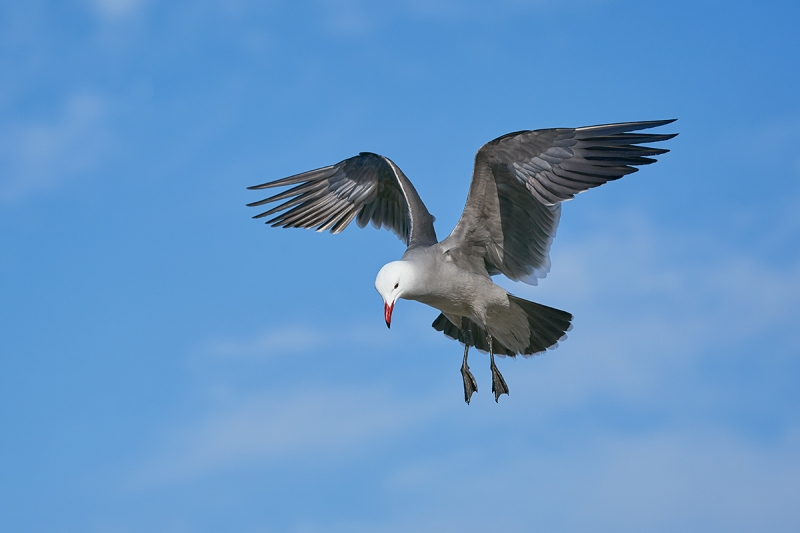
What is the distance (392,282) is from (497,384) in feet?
6.66

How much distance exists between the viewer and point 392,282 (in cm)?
990

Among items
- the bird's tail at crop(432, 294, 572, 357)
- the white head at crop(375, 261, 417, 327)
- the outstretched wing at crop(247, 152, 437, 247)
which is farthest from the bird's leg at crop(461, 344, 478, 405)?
the outstretched wing at crop(247, 152, 437, 247)

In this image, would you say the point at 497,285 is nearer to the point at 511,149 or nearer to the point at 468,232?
the point at 468,232

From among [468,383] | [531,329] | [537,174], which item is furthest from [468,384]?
[537,174]

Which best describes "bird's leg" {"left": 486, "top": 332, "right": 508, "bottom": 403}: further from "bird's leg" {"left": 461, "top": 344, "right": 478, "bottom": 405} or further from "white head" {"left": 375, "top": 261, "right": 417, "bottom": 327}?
"white head" {"left": 375, "top": 261, "right": 417, "bottom": 327}

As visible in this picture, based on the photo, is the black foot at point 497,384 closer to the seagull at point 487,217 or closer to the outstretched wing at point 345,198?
the seagull at point 487,217

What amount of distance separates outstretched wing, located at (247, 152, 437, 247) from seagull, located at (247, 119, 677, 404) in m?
0.01

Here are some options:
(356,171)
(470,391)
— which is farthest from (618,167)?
(356,171)

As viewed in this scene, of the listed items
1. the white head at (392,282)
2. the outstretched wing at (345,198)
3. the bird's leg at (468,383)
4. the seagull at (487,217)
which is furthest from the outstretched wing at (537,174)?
the outstretched wing at (345,198)

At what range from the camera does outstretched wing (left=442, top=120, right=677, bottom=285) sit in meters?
9.97

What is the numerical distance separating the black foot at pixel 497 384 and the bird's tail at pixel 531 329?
66cm

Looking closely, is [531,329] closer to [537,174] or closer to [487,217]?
[487,217]

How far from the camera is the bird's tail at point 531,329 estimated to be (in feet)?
37.5

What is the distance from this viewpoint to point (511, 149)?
10156 mm
